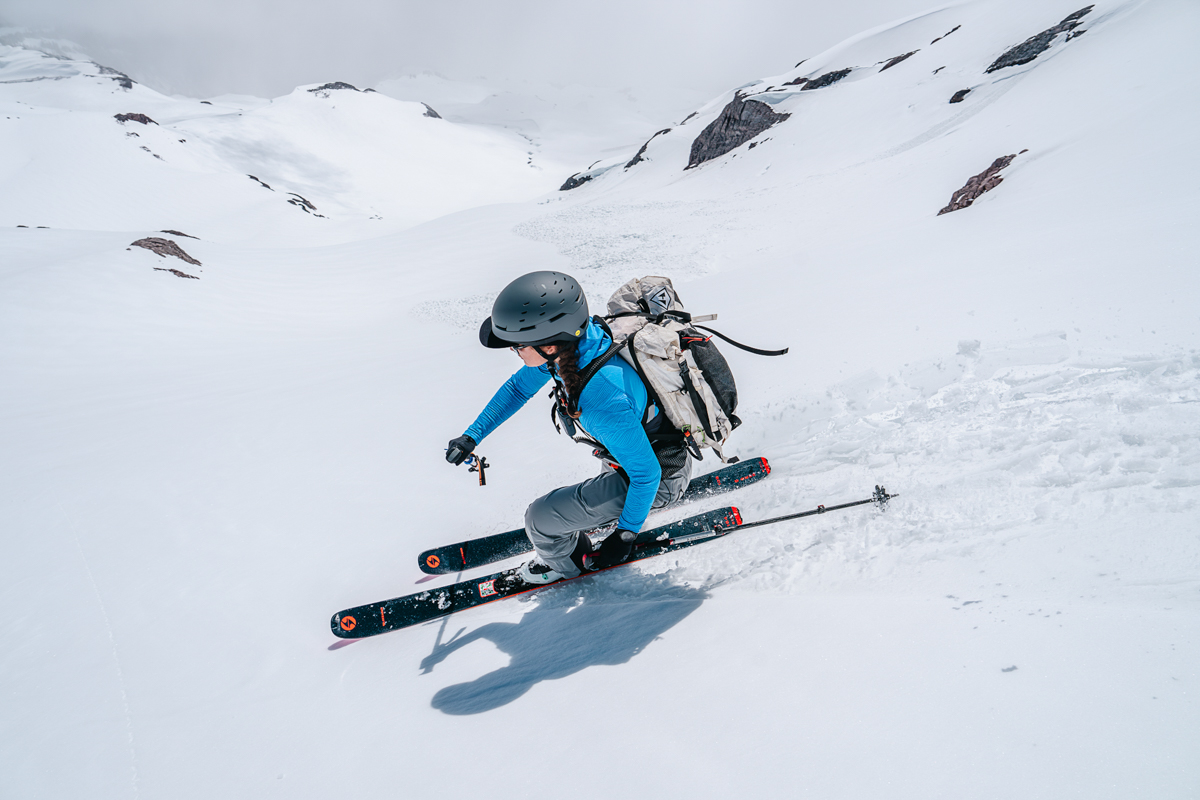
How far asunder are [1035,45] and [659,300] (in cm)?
3017

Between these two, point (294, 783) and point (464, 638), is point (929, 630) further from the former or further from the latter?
point (294, 783)

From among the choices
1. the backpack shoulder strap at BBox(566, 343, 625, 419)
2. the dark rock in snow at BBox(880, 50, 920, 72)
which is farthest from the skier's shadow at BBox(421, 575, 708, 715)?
the dark rock in snow at BBox(880, 50, 920, 72)

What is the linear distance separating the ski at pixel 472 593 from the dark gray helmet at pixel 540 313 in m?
1.62

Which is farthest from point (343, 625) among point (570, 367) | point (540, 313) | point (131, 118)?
point (131, 118)

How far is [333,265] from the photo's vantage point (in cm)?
→ 1802

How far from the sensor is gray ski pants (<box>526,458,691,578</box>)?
10.2 ft

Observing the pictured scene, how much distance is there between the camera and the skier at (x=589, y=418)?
2.66 metres

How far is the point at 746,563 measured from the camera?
3.33 m

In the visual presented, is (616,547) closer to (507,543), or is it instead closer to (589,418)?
(589,418)

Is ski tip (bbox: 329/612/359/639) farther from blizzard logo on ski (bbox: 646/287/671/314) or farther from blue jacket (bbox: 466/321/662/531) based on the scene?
blizzard logo on ski (bbox: 646/287/671/314)

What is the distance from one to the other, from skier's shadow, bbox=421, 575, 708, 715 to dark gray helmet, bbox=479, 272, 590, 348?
1.69 meters

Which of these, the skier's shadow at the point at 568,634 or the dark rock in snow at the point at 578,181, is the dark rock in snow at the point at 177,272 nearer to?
the skier's shadow at the point at 568,634

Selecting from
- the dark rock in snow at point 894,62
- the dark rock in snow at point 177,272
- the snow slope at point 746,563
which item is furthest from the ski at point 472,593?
the dark rock in snow at point 894,62

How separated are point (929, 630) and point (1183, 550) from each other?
111 centimetres
